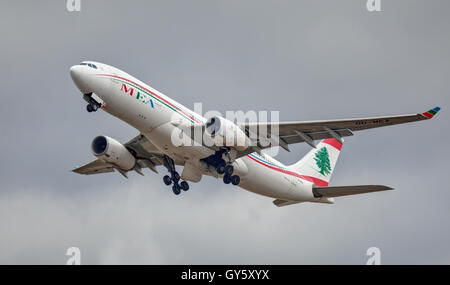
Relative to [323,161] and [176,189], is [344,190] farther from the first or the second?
[176,189]

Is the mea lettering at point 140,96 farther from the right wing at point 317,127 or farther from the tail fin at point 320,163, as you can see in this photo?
the tail fin at point 320,163

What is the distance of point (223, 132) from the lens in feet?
129

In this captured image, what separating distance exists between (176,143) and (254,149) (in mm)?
4987

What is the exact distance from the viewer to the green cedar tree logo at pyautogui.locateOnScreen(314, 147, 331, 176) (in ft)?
164

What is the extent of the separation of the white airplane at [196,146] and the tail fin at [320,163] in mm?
96

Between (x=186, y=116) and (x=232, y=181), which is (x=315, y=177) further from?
(x=186, y=116)

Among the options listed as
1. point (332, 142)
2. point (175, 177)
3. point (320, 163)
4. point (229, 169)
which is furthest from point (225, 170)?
point (332, 142)

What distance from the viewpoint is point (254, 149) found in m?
42.3

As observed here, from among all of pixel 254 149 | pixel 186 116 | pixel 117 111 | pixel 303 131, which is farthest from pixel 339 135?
pixel 117 111

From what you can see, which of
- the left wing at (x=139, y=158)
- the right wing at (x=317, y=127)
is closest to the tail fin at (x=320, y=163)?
the right wing at (x=317, y=127)

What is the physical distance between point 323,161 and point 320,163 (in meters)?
0.64

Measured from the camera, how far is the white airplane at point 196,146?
38.5 meters

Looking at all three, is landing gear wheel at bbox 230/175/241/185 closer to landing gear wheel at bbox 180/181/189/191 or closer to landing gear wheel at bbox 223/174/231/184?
landing gear wheel at bbox 223/174/231/184

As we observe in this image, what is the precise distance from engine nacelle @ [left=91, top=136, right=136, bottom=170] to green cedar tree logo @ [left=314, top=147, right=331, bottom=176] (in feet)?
43.9
